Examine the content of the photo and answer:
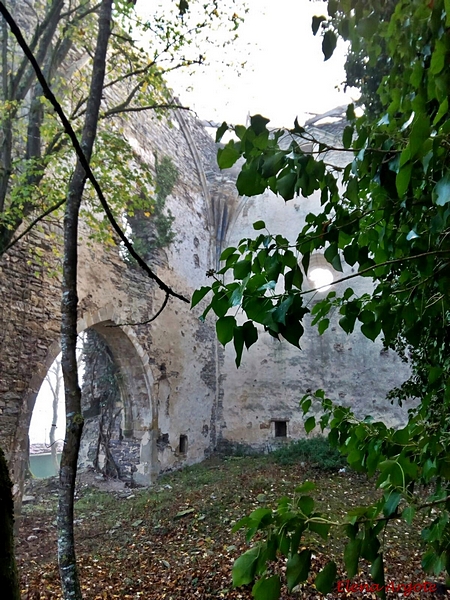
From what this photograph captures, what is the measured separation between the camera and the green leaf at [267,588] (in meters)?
0.65

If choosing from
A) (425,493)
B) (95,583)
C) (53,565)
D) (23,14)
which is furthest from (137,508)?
(23,14)

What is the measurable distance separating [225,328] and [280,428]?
9526mm

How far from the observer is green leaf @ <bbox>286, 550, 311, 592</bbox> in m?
0.67

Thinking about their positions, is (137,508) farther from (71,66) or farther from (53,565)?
(71,66)

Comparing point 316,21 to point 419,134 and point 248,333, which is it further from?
point 248,333

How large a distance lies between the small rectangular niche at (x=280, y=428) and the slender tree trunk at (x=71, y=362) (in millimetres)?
7312

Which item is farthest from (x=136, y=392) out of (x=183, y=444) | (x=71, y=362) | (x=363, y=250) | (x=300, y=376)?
(x=363, y=250)

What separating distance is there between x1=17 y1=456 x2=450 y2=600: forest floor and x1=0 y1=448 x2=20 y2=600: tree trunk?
2251mm

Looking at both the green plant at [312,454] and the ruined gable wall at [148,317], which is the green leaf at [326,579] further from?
the green plant at [312,454]

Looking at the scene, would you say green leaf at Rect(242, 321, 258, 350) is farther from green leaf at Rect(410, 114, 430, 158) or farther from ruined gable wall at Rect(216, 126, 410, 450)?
ruined gable wall at Rect(216, 126, 410, 450)

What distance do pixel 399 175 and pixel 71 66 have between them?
714 centimetres

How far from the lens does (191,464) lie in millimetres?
8641

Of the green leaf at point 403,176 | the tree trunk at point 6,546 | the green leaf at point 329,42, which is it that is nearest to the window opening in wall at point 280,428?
the tree trunk at point 6,546

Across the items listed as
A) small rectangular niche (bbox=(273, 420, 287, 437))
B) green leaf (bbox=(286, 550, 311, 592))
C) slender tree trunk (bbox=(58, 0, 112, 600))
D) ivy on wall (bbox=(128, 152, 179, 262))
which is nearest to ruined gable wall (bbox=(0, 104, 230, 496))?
ivy on wall (bbox=(128, 152, 179, 262))
